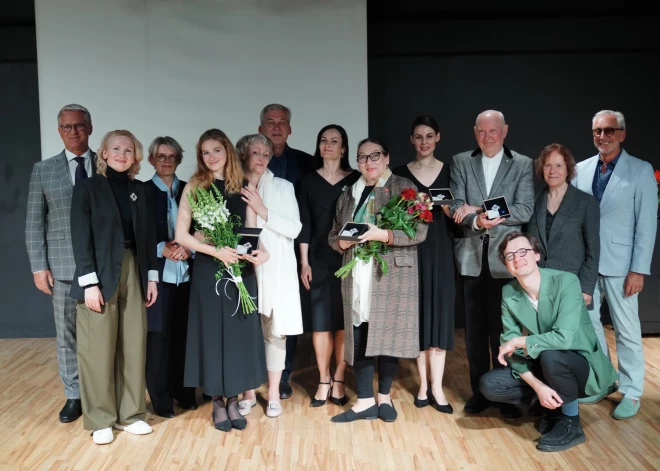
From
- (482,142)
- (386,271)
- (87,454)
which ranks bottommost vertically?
(87,454)

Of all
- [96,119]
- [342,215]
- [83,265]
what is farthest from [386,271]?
[96,119]

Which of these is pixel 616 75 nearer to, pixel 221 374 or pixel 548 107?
pixel 548 107

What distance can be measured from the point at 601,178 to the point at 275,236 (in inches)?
77.2

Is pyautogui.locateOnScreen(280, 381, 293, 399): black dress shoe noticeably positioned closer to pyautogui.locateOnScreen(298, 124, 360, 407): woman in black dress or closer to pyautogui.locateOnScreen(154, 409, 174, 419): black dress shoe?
pyautogui.locateOnScreen(298, 124, 360, 407): woman in black dress

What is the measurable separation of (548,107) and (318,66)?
2.03 m

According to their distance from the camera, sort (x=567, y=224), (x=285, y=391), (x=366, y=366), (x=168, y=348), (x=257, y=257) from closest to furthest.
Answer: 1. (x=257, y=257)
2. (x=567, y=224)
3. (x=366, y=366)
4. (x=168, y=348)
5. (x=285, y=391)

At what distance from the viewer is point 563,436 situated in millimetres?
3496

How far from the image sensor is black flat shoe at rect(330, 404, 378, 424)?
388 centimetres

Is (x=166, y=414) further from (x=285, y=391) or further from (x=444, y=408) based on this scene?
(x=444, y=408)

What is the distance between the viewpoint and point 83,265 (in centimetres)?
346

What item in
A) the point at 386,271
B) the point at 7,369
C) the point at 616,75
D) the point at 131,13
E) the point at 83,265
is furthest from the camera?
the point at 616,75

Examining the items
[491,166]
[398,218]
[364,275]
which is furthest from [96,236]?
[491,166]

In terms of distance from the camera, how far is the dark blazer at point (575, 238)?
377cm

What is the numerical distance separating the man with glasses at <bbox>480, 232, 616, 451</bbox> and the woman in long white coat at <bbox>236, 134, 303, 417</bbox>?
3.76 ft
